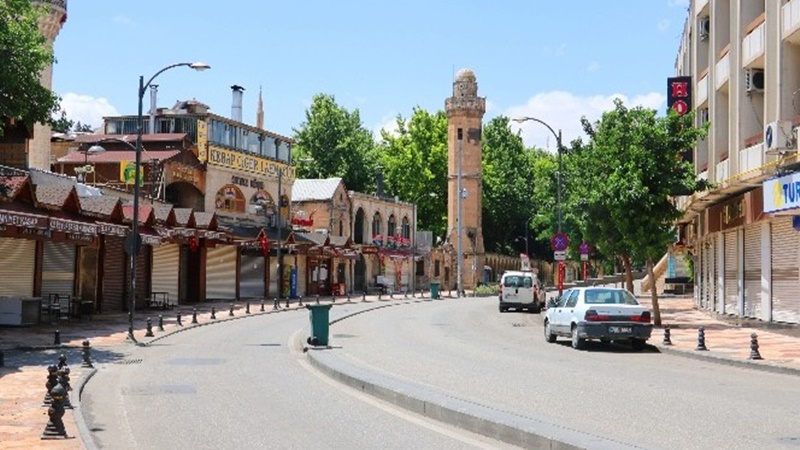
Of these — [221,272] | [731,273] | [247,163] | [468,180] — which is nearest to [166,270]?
[221,272]

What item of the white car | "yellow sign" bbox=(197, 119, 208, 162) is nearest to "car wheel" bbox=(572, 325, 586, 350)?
the white car

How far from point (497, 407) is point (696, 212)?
28.4 m

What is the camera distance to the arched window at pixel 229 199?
180 feet

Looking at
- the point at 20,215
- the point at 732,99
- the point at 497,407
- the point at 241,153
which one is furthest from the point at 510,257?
the point at 497,407

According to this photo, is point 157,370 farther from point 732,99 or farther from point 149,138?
point 149,138

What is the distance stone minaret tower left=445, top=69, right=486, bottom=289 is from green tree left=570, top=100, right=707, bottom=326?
58.0 metres

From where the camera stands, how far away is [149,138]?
5259cm

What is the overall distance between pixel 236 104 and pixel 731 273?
140 feet

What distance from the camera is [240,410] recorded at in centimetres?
1280

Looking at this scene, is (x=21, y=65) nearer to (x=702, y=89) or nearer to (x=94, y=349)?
(x=94, y=349)

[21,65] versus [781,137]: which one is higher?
[21,65]

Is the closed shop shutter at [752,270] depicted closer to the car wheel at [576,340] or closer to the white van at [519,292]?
the car wheel at [576,340]

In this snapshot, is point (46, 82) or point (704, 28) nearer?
point (704, 28)

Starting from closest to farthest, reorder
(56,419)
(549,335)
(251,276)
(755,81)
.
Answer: (56,419) → (549,335) → (755,81) → (251,276)
